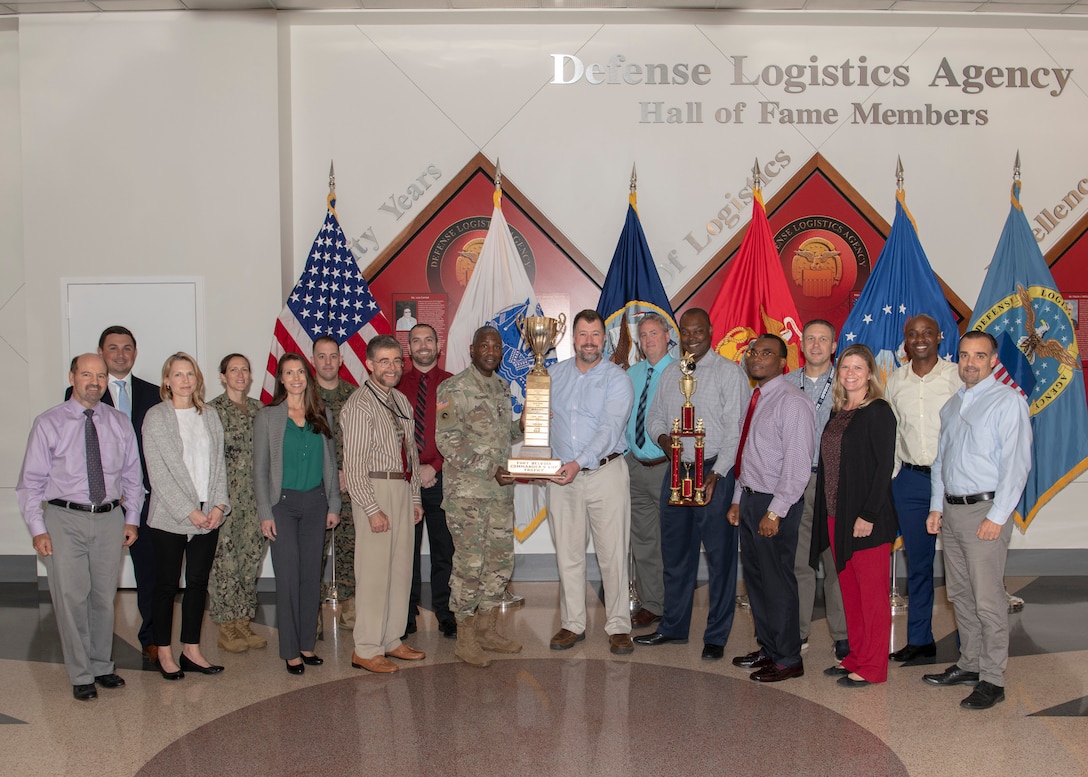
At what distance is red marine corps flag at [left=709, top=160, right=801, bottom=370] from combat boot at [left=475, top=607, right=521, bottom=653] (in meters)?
2.75

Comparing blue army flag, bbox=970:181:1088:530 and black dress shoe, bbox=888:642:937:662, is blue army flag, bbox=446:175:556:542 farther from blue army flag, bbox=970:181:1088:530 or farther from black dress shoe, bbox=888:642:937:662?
blue army flag, bbox=970:181:1088:530

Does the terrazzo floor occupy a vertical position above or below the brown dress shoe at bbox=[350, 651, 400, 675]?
below

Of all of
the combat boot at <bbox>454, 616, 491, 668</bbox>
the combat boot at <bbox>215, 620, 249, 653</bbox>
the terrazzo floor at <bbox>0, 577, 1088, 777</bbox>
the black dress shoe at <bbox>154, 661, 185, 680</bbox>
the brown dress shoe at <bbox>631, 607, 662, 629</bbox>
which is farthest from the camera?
the brown dress shoe at <bbox>631, 607, 662, 629</bbox>

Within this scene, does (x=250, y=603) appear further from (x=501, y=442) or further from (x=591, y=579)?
(x=591, y=579)

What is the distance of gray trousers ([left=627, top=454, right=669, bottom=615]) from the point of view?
557cm

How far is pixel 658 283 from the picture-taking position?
6.73m

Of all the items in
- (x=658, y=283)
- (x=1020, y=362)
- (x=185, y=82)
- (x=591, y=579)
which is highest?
(x=185, y=82)

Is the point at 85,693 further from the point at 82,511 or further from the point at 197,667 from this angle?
the point at 82,511

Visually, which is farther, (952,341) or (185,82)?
(185,82)

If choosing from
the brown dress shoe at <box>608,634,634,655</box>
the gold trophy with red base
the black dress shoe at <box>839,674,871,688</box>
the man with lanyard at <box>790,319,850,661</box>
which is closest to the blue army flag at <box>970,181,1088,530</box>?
the man with lanyard at <box>790,319,850,661</box>

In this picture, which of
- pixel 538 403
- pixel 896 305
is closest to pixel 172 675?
pixel 538 403

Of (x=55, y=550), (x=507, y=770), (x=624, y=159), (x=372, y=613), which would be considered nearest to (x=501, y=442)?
(x=372, y=613)

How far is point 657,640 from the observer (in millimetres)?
5176

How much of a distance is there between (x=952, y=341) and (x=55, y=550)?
576 centimetres
